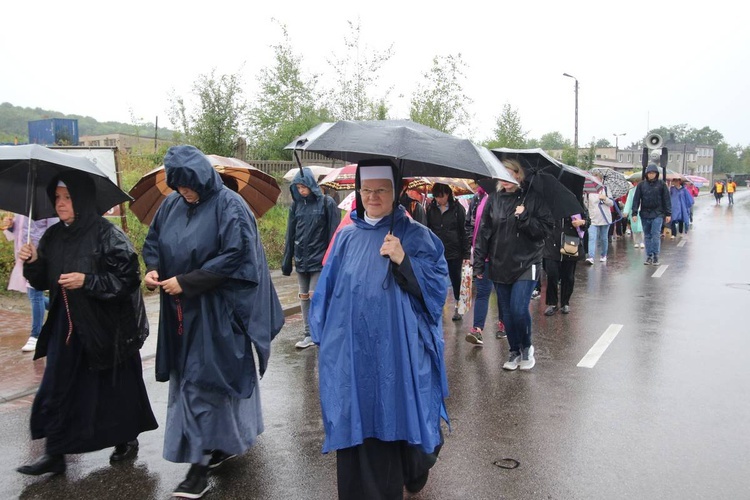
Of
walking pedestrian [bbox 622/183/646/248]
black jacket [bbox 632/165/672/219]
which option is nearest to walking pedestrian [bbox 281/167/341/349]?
black jacket [bbox 632/165/672/219]

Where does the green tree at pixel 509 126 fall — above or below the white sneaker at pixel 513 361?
above

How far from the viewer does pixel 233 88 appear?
14.7 m

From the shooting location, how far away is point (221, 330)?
3848mm

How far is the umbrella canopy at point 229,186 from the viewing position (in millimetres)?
5297

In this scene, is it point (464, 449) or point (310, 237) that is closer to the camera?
point (464, 449)

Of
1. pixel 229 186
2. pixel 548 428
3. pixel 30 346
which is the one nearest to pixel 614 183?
pixel 548 428

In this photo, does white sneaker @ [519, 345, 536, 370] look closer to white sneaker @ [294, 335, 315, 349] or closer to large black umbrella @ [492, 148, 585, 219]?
large black umbrella @ [492, 148, 585, 219]

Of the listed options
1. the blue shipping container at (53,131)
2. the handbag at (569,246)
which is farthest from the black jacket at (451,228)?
the blue shipping container at (53,131)

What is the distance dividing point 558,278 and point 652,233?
572 centimetres

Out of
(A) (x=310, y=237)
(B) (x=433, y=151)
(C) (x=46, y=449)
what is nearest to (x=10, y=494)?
(C) (x=46, y=449)

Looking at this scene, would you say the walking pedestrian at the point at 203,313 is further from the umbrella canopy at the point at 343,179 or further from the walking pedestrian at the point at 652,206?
the walking pedestrian at the point at 652,206

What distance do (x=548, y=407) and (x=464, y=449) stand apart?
111 centimetres

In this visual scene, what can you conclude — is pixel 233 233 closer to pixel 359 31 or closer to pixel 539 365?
pixel 539 365

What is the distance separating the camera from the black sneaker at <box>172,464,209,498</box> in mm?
3746
